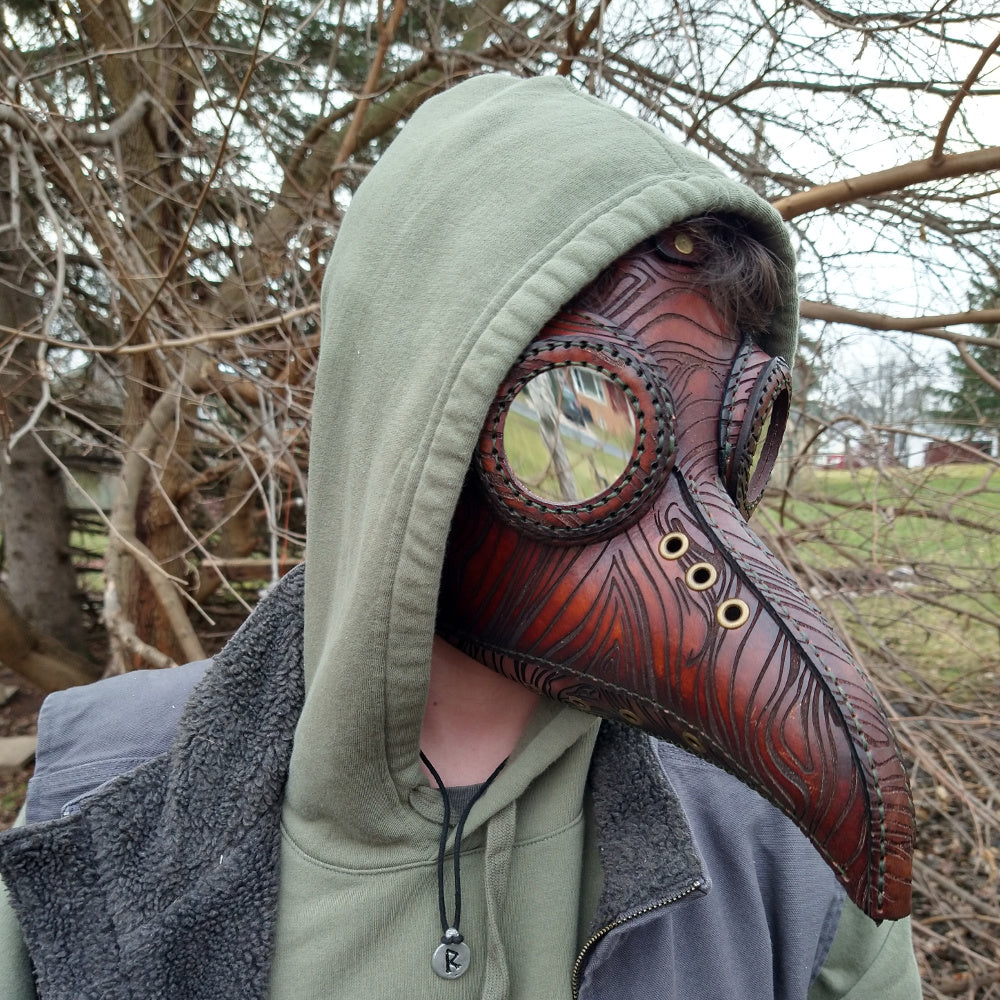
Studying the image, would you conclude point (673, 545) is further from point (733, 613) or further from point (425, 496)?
point (425, 496)

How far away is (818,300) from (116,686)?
2.77 metres

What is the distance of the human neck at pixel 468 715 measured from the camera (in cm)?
106

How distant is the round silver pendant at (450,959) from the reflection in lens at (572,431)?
1.79 ft

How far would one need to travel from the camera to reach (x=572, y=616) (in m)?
0.86

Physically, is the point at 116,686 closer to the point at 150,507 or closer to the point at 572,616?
the point at 572,616

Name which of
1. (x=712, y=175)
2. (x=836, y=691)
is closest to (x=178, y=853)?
(x=836, y=691)

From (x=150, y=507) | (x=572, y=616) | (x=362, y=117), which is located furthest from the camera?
(x=150, y=507)

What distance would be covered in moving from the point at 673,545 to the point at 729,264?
33 centimetres

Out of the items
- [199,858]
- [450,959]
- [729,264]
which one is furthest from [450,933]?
[729,264]

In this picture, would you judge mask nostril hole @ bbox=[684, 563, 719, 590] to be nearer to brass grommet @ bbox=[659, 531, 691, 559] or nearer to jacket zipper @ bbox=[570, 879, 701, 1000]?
brass grommet @ bbox=[659, 531, 691, 559]

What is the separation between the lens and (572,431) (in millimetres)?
841

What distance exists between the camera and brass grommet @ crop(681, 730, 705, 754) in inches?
31.8

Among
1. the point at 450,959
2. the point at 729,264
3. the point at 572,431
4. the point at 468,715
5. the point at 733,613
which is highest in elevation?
the point at 729,264

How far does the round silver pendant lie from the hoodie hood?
13cm
